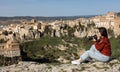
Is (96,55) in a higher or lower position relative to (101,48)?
lower

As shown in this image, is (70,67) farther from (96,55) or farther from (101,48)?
(101,48)

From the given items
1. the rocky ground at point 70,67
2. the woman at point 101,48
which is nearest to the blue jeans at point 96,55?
the woman at point 101,48

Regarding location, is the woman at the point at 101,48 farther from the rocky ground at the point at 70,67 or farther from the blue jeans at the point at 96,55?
the rocky ground at the point at 70,67

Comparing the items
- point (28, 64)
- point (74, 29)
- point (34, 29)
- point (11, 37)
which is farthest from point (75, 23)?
point (28, 64)

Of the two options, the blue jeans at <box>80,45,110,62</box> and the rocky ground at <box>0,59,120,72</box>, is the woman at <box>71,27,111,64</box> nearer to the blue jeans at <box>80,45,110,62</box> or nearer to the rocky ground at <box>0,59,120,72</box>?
the blue jeans at <box>80,45,110,62</box>

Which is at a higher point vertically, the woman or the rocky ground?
the woman

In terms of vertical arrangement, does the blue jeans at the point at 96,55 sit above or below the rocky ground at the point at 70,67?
above

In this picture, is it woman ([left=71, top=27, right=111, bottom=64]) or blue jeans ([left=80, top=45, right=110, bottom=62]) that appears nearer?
woman ([left=71, top=27, right=111, bottom=64])

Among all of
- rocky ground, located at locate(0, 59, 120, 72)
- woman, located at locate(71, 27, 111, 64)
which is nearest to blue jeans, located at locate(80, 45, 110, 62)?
woman, located at locate(71, 27, 111, 64)

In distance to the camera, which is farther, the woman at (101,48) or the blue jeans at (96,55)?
the blue jeans at (96,55)

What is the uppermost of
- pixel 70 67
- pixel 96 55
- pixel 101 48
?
pixel 101 48

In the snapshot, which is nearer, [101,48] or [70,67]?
[101,48]

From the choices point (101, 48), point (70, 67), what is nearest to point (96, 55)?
point (101, 48)

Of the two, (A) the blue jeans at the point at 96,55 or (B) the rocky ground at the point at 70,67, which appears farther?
(A) the blue jeans at the point at 96,55
